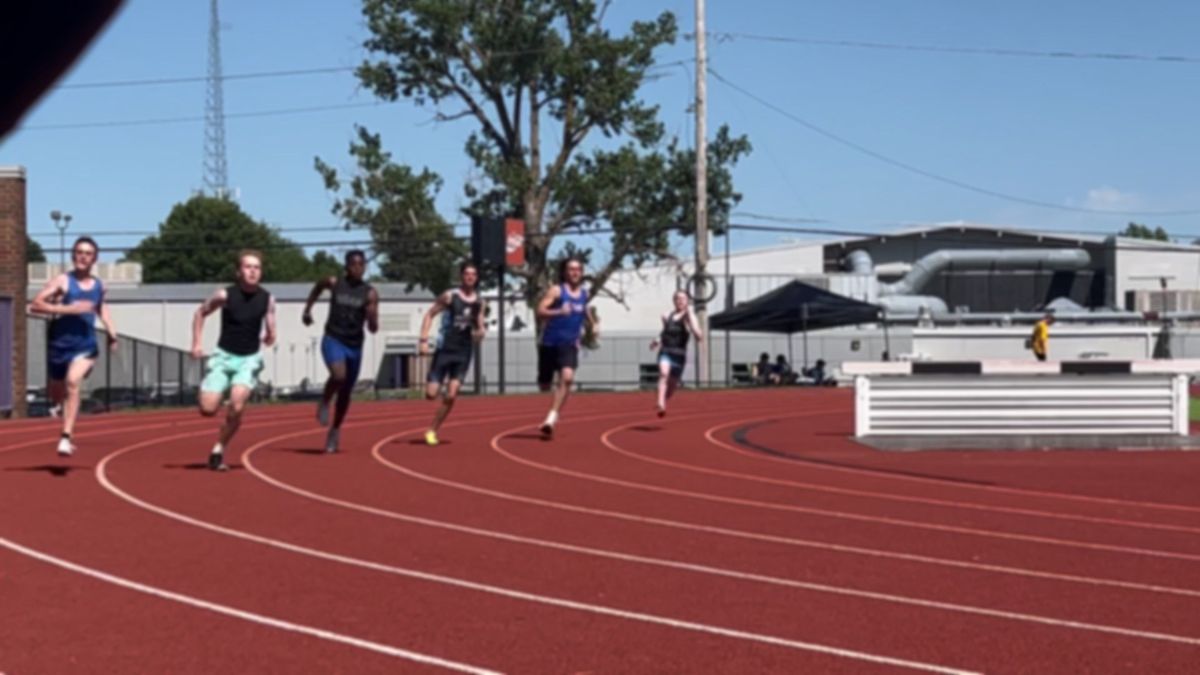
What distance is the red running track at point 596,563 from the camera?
20.1ft

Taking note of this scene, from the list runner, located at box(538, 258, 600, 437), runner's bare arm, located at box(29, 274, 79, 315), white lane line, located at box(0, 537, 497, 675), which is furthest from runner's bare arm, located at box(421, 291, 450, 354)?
white lane line, located at box(0, 537, 497, 675)

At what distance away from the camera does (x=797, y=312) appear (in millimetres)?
40188

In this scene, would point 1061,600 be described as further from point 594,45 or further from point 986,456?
point 594,45

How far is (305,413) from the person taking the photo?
81.0ft

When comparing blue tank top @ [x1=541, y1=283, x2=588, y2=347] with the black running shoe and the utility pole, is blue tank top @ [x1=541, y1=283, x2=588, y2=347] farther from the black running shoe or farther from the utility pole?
the utility pole

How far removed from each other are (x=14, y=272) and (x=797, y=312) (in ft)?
60.1

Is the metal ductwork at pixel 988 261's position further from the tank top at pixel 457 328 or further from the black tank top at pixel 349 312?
the black tank top at pixel 349 312

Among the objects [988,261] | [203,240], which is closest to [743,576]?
[988,261]

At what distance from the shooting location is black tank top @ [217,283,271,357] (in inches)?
517

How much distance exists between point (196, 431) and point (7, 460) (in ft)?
15.7

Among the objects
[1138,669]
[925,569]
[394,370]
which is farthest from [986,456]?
[394,370]

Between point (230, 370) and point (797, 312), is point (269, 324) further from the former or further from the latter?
point (797, 312)

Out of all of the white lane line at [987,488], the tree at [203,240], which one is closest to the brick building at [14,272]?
the white lane line at [987,488]

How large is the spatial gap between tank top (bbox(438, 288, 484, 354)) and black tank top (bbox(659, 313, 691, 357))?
517 centimetres
